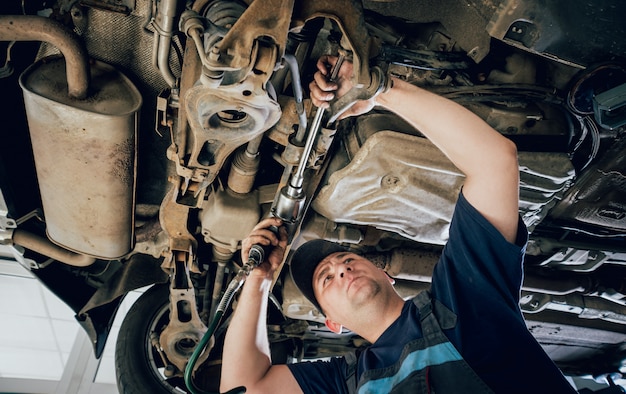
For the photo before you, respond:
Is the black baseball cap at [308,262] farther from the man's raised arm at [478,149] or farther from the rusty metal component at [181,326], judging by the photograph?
the man's raised arm at [478,149]

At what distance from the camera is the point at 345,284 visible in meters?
1.30

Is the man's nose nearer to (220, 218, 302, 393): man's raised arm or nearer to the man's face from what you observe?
the man's face

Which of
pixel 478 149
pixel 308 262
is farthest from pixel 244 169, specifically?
pixel 478 149

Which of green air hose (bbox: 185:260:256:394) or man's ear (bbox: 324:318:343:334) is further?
man's ear (bbox: 324:318:343:334)

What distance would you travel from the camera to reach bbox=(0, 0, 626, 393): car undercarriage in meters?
0.91

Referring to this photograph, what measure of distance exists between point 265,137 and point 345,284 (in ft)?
1.68

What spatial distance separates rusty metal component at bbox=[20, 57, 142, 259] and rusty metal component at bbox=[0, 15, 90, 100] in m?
0.04

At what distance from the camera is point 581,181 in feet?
4.51

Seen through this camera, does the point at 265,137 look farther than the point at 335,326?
No

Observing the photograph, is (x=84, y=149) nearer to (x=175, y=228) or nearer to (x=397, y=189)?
(x=175, y=228)

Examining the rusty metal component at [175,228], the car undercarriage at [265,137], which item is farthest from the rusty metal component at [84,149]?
the rusty metal component at [175,228]

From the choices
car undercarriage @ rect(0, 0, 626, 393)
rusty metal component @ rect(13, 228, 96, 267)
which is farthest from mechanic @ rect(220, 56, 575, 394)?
rusty metal component @ rect(13, 228, 96, 267)

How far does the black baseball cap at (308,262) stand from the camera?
57.9 inches

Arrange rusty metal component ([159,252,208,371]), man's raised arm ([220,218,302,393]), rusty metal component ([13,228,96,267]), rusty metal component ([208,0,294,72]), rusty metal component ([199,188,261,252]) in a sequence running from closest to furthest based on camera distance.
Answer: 1. rusty metal component ([208,0,294,72])
2. man's raised arm ([220,218,302,393])
3. rusty metal component ([199,188,261,252])
4. rusty metal component ([13,228,96,267])
5. rusty metal component ([159,252,208,371])
